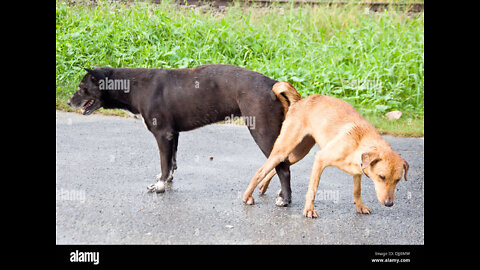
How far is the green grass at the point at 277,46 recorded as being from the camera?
1038 centimetres

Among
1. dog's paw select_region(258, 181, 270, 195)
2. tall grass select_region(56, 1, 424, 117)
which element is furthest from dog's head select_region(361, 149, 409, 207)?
tall grass select_region(56, 1, 424, 117)

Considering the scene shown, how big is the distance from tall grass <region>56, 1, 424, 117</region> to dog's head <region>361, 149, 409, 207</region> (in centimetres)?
506

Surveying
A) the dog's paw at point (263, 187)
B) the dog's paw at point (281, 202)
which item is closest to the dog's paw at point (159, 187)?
the dog's paw at point (263, 187)

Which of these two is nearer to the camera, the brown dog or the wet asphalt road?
the brown dog

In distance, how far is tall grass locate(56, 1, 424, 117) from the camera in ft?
34.3

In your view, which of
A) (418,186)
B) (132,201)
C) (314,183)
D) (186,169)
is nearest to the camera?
(314,183)

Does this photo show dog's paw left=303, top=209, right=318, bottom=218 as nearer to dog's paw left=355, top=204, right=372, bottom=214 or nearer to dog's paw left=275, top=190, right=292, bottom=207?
dog's paw left=275, top=190, right=292, bottom=207

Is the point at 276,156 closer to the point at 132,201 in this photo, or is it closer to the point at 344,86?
the point at 132,201

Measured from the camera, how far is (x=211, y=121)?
5.98 meters

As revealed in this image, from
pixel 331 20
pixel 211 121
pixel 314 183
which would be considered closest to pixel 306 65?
pixel 331 20

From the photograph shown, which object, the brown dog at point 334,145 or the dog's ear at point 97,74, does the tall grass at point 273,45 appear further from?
the dog's ear at point 97,74

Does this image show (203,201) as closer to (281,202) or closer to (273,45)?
(281,202)

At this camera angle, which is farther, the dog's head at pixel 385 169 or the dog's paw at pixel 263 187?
the dog's paw at pixel 263 187

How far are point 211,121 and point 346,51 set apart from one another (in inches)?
241
